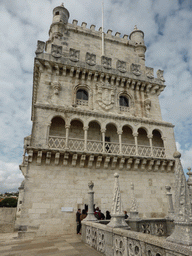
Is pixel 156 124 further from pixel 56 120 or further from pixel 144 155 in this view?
pixel 56 120

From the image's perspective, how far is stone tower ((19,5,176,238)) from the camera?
12.0 m

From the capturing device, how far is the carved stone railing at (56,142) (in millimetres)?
12875

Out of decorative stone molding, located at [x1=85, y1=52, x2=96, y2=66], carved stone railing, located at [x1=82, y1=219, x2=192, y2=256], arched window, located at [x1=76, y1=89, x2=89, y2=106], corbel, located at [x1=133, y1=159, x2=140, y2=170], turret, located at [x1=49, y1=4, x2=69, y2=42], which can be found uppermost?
turret, located at [x1=49, y1=4, x2=69, y2=42]

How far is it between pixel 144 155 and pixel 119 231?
35.7 feet

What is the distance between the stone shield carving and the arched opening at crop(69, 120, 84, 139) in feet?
8.90

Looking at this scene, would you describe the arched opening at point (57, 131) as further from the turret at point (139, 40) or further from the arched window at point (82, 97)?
the turret at point (139, 40)

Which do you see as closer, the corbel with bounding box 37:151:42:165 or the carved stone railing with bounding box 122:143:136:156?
the corbel with bounding box 37:151:42:165

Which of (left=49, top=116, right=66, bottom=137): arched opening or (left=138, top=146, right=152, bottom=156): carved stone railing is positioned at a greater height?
(left=49, top=116, right=66, bottom=137): arched opening

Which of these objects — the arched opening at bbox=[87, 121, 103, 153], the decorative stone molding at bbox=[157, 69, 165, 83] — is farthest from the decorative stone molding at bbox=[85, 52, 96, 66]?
the decorative stone molding at bbox=[157, 69, 165, 83]

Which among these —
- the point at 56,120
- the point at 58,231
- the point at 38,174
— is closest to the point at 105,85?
the point at 56,120

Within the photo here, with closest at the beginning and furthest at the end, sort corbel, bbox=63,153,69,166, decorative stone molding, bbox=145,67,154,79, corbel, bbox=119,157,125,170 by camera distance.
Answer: corbel, bbox=63,153,69,166 → corbel, bbox=119,157,125,170 → decorative stone molding, bbox=145,67,154,79

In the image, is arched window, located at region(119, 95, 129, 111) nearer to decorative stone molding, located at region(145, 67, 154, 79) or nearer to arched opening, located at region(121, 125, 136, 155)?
arched opening, located at region(121, 125, 136, 155)

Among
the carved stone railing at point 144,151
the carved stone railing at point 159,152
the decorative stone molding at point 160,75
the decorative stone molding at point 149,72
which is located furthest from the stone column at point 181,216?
the decorative stone molding at point 160,75

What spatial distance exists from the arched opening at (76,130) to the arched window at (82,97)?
1.78 m
